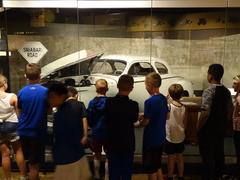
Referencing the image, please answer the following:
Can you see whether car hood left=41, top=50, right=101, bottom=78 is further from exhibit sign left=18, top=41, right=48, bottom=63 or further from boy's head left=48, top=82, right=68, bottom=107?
boy's head left=48, top=82, right=68, bottom=107

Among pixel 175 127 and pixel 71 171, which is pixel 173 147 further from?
pixel 71 171

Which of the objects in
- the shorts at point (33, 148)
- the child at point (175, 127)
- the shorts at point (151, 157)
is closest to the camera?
the shorts at point (151, 157)

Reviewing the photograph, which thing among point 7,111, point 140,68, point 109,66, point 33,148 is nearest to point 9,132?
point 7,111

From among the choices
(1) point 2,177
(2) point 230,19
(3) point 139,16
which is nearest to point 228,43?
(2) point 230,19

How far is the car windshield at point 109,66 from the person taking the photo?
20.3 ft

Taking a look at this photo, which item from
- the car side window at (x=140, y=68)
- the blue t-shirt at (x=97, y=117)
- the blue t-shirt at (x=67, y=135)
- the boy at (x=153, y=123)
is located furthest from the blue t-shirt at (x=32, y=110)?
the car side window at (x=140, y=68)

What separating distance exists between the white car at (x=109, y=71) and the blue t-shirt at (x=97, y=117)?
1727 mm

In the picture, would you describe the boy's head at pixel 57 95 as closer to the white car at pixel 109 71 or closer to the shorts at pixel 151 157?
the shorts at pixel 151 157

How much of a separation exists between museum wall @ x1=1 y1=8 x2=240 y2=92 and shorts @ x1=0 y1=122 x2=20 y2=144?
1598mm

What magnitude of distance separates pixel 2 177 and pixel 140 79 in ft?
8.70

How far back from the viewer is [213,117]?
436cm

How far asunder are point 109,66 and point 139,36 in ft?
2.31

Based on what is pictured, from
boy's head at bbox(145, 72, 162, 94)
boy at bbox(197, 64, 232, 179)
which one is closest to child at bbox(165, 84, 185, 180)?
boy at bbox(197, 64, 232, 179)

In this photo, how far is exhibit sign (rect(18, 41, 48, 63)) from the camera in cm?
609
